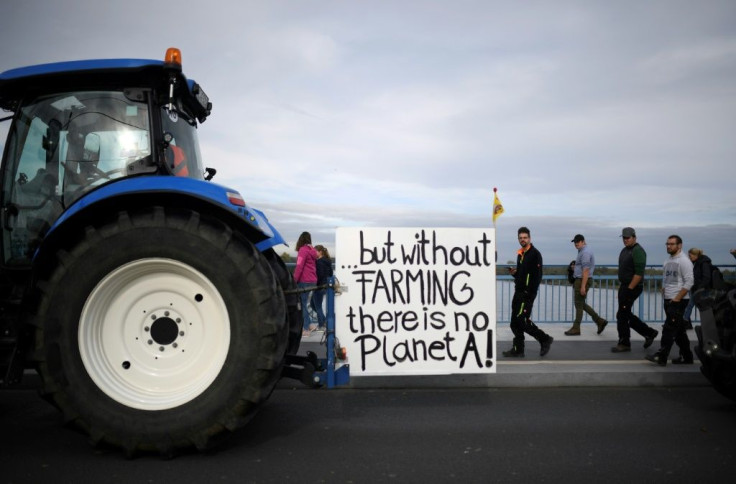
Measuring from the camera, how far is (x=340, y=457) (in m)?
3.66

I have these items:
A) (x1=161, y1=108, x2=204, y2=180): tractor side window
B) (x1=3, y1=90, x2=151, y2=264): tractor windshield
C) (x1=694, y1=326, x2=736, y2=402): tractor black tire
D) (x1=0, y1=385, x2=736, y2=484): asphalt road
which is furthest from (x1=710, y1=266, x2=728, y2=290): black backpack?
(x1=3, y1=90, x2=151, y2=264): tractor windshield

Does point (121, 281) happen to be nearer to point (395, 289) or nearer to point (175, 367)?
point (175, 367)

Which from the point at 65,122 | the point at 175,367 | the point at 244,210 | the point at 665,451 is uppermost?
the point at 65,122

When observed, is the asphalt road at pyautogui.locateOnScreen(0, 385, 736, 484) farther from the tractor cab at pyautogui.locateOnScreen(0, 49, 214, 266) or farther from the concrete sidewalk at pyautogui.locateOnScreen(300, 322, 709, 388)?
the tractor cab at pyautogui.locateOnScreen(0, 49, 214, 266)

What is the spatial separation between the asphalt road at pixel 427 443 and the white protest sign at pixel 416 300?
1.71ft

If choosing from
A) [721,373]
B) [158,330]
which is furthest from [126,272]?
[721,373]

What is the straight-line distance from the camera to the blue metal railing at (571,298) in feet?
A: 35.8

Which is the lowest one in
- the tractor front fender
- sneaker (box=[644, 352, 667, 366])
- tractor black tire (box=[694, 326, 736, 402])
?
sneaker (box=[644, 352, 667, 366])

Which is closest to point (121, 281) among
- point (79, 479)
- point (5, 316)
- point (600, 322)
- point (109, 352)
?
point (109, 352)

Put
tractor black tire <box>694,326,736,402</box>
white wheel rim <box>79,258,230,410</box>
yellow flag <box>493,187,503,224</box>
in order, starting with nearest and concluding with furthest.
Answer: white wheel rim <box>79,258,230,410</box>
tractor black tire <box>694,326,736,402</box>
yellow flag <box>493,187,503,224</box>

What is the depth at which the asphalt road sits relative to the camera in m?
3.34

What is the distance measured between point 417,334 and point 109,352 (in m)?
2.38

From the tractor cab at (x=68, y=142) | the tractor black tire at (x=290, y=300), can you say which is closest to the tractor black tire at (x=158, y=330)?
the tractor cab at (x=68, y=142)

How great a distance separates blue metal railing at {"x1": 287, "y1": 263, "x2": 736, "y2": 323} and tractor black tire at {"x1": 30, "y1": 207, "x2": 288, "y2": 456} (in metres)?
7.50
